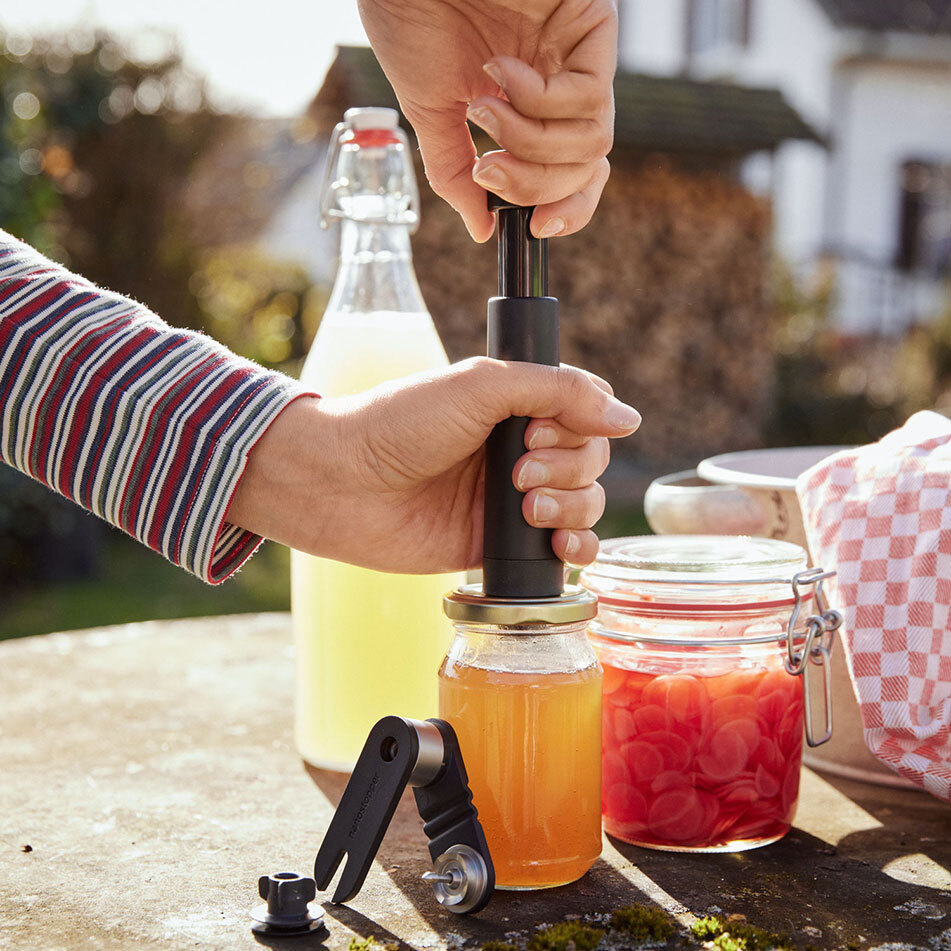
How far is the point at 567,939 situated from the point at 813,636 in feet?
1.10

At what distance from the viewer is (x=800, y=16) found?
10.5 meters

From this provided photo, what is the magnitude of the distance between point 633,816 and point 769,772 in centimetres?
11

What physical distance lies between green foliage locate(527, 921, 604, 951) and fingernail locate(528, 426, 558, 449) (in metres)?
0.32

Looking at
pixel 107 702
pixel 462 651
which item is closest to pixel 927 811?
pixel 462 651

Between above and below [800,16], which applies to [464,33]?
below

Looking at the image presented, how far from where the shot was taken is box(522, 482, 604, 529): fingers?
0.82 meters

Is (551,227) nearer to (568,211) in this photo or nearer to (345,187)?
(568,211)

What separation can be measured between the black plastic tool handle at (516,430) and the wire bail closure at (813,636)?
0.21m

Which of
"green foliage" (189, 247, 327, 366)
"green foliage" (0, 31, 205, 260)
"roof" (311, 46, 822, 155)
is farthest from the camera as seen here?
"roof" (311, 46, 822, 155)

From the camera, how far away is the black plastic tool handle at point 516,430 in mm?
831

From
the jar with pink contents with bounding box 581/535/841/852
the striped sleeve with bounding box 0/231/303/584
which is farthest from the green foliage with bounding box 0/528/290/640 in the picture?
the jar with pink contents with bounding box 581/535/841/852

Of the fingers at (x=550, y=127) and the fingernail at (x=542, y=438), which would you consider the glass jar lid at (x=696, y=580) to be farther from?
the fingers at (x=550, y=127)

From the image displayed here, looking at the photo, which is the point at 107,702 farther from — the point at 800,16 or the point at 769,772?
the point at 800,16

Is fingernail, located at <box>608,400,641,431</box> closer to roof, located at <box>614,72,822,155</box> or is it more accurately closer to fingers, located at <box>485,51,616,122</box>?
fingers, located at <box>485,51,616,122</box>
